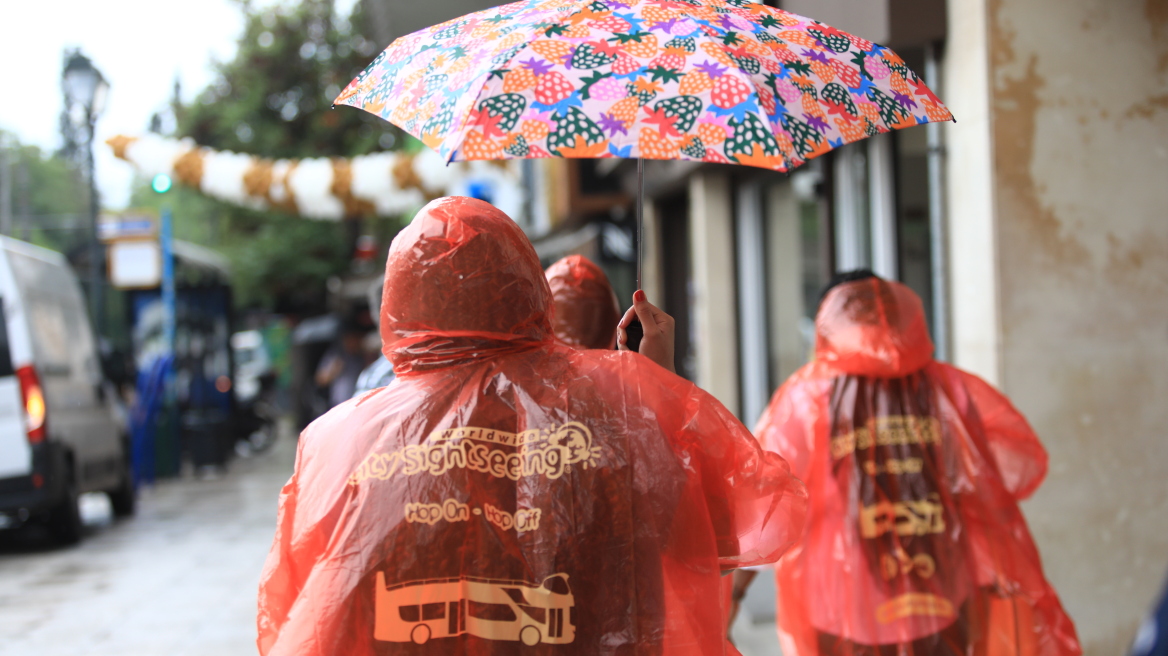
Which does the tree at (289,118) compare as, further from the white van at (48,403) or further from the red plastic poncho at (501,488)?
the red plastic poncho at (501,488)

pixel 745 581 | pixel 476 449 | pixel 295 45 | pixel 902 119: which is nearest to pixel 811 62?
pixel 902 119

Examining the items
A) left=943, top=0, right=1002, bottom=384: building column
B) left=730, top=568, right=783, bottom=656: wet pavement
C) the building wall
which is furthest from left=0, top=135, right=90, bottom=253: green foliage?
the building wall

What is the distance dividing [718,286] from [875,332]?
19.3 feet

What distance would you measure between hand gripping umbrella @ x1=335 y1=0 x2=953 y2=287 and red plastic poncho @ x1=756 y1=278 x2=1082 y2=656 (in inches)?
41.2

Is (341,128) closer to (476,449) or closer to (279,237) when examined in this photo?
(279,237)

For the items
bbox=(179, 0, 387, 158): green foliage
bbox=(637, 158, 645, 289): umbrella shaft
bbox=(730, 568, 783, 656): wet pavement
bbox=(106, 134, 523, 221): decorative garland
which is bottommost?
bbox=(730, 568, 783, 656): wet pavement

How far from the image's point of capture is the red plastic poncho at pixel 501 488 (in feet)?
5.68

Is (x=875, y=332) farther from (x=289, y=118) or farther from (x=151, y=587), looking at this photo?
(x=289, y=118)

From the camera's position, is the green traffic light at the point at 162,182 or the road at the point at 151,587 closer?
the road at the point at 151,587

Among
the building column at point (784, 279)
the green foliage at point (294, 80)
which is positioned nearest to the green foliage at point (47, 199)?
the green foliage at point (294, 80)

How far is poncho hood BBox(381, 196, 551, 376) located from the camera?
1.80 meters

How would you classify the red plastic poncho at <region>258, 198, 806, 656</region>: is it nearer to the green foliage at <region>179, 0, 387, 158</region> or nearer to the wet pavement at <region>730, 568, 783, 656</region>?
the wet pavement at <region>730, 568, 783, 656</region>

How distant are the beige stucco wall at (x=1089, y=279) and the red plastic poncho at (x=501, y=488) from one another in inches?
122

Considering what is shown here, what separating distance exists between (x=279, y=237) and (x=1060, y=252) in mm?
25044
